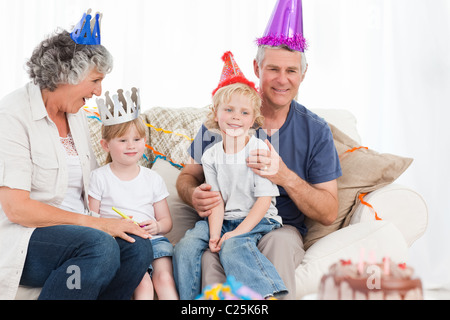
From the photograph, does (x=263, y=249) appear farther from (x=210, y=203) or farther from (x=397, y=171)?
(x=397, y=171)

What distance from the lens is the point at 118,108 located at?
74.9 inches

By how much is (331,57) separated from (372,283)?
248cm

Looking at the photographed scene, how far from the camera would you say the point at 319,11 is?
3264 mm

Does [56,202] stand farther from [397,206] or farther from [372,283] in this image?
[397,206]

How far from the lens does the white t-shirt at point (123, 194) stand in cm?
192

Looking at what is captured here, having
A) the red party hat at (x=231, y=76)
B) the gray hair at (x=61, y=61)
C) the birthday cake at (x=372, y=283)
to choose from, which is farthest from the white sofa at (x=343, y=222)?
the gray hair at (x=61, y=61)

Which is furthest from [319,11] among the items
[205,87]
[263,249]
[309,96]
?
[263,249]

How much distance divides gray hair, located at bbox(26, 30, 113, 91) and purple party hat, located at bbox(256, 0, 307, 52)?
30.0 inches

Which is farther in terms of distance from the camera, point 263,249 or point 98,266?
point 263,249

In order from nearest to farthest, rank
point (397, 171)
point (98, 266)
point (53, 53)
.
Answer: point (98, 266), point (53, 53), point (397, 171)

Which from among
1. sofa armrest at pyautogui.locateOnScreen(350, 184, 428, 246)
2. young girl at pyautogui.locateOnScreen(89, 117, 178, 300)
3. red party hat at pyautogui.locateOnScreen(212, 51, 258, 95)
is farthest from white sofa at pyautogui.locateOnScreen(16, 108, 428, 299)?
red party hat at pyautogui.locateOnScreen(212, 51, 258, 95)

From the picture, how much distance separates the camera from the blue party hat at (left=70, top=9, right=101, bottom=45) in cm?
168

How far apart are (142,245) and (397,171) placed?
1.12 meters

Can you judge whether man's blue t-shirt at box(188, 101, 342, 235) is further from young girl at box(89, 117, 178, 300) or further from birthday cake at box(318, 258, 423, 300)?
birthday cake at box(318, 258, 423, 300)
